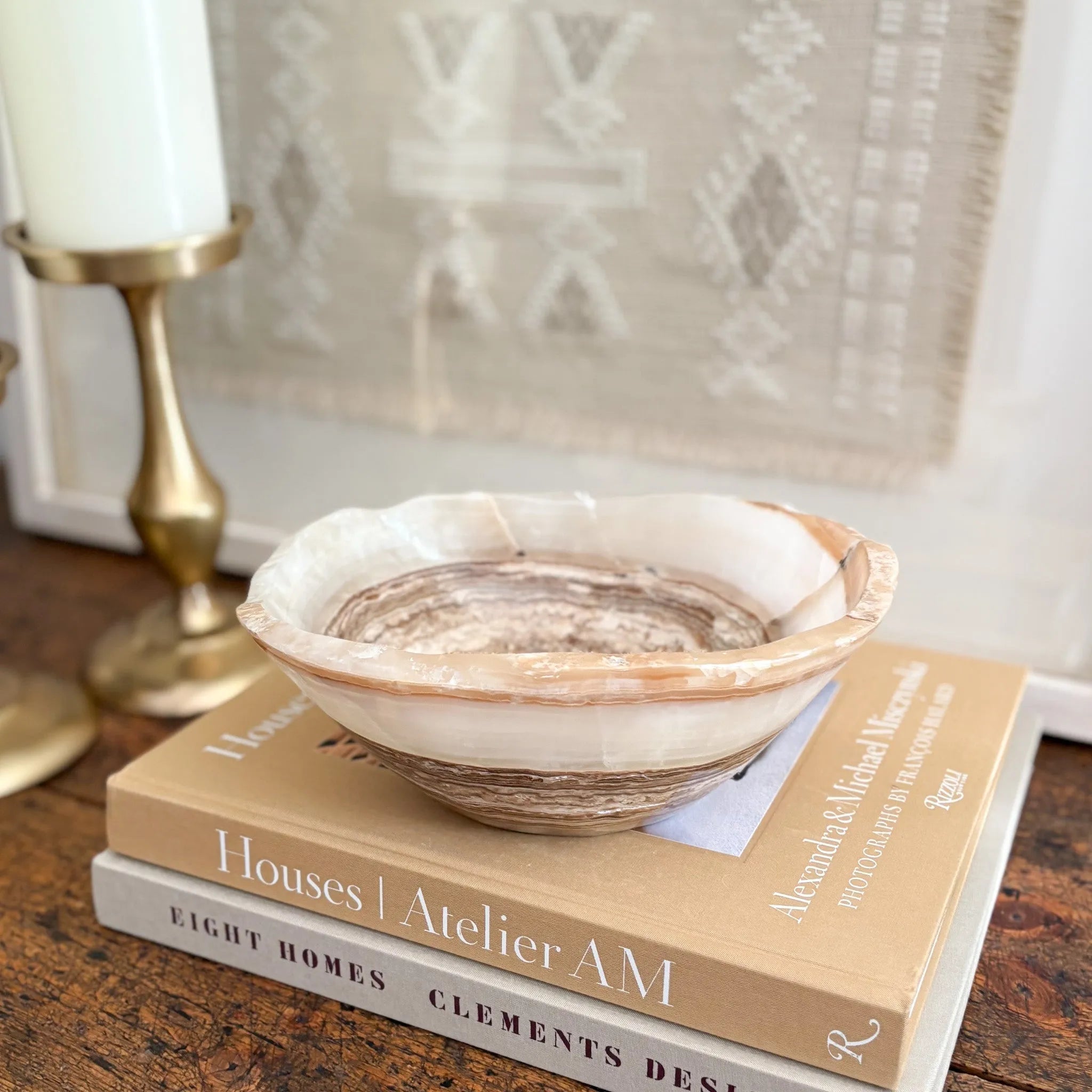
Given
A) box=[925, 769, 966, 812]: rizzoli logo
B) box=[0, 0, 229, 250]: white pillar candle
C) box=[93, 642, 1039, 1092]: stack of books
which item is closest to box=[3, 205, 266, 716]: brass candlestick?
box=[0, 0, 229, 250]: white pillar candle

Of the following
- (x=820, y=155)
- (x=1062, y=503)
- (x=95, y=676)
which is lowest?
(x=95, y=676)

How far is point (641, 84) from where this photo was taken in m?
0.55

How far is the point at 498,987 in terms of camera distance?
1.18ft

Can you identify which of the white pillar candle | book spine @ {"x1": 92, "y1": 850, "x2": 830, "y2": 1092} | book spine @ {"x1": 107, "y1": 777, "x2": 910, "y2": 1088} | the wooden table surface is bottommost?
the wooden table surface

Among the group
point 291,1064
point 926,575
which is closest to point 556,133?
point 926,575

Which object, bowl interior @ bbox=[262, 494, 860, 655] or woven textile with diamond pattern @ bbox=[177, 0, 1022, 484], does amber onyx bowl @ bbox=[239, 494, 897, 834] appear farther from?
woven textile with diamond pattern @ bbox=[177, 0, 1022, 484]

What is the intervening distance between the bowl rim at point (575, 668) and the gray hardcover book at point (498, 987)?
0.11m

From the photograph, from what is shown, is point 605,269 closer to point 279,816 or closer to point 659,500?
point 659,500

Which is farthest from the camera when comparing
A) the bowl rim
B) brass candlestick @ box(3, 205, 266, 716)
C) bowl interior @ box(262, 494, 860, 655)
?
brass candlestick @ box(3, 205, 266, 716)

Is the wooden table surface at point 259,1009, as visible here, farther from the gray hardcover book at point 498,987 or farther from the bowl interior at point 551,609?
the bowl interior at point 551,609

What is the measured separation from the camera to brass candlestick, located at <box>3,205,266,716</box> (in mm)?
534

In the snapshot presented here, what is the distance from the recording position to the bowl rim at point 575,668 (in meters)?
0.30

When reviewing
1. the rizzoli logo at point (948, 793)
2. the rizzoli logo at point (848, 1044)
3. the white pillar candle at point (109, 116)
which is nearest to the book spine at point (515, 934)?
the rizzoli logo at point (848, 1044)

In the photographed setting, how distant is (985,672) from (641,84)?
31 centimetres
